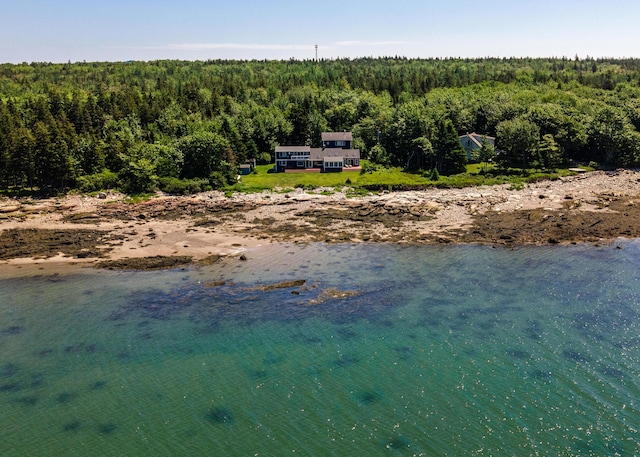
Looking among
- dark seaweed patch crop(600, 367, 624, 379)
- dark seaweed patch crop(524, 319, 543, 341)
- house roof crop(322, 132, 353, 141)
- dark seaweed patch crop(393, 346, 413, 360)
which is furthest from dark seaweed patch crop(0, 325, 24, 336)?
house roof crop(322, 132, 353, 141)

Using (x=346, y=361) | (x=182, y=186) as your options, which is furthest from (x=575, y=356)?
(x=182, y=186)

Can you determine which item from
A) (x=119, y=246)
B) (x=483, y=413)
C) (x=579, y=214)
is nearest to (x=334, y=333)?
(x=483, y=413)

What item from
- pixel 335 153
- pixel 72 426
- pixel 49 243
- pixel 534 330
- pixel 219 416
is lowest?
pixel 72 426

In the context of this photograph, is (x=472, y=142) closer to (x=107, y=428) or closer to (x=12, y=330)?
(x=12, y=330)

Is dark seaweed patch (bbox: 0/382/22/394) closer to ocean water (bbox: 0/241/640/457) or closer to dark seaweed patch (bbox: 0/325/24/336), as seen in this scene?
ocean water (bbox: 0/241/640/457)

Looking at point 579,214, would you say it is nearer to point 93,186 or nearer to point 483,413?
point 483,413

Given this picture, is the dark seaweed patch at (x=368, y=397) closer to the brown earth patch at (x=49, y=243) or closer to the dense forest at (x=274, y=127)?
the brown earth patch at (x=49, y=243)

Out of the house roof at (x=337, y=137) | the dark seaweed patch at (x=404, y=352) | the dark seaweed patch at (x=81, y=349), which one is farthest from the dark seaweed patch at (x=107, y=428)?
the house roof at (x=337, y=137)

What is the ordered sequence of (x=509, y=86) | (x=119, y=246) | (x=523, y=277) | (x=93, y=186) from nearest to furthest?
(x=523, y=277) < (x=119, y=246) < (x=93, y=186) < (x=509, y=86)
